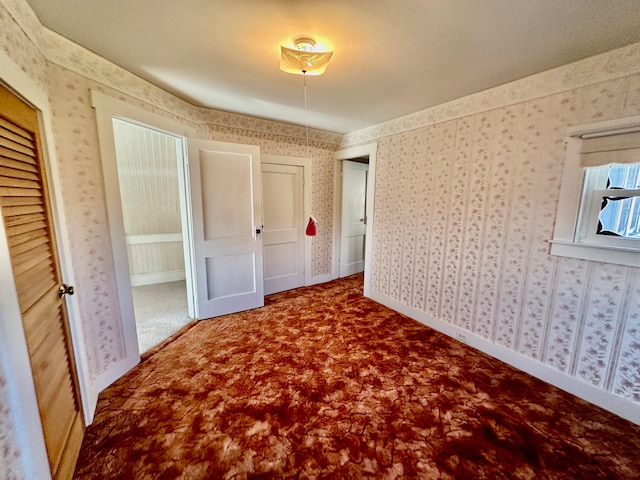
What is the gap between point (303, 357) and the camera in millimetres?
2230

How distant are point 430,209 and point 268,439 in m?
2.37

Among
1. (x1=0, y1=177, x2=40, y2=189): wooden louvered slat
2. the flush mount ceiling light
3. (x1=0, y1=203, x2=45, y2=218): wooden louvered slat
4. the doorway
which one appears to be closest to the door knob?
(x1=0, y1=203, x2=45, y2=218): wooden louvered slat

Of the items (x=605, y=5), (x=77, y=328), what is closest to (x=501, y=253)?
(x=605, y=5)

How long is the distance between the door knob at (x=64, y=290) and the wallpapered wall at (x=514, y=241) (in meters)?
2.82

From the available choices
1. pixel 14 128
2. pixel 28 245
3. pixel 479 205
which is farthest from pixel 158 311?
pixel 479 205

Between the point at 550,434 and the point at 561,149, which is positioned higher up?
the point at 561,149

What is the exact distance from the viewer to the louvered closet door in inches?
38.5

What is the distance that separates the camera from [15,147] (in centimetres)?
104

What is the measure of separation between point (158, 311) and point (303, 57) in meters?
3.15

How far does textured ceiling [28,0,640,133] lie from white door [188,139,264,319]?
732 mm

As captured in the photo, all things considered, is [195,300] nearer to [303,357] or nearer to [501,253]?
[303,357]

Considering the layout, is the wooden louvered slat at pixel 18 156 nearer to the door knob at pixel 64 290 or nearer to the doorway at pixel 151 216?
the door knob at pixel 64 290

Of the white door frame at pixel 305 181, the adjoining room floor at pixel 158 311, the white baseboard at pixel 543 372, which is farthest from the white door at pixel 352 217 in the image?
the adjoining room floor at pixel 158 311

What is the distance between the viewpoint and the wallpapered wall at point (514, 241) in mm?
1649
